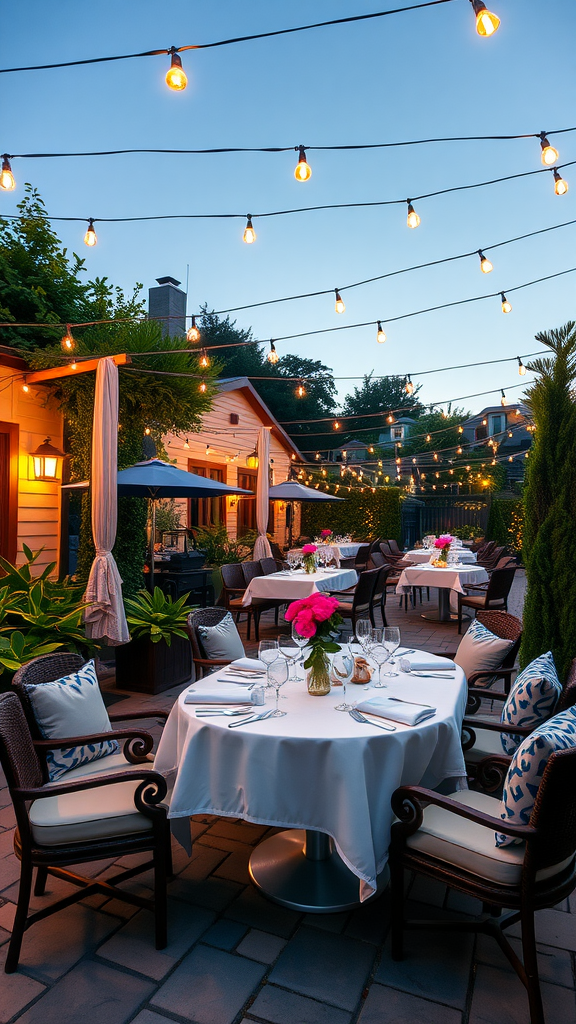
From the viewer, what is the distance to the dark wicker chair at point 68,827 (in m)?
2.03

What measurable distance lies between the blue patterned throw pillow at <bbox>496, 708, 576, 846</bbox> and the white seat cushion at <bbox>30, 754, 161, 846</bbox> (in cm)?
128

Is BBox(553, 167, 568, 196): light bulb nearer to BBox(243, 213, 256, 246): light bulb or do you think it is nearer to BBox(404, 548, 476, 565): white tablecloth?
BBox(243, 213, 256, 246): light bulb

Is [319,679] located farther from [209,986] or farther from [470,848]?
[209,986]

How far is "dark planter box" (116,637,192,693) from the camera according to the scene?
17.0 feet

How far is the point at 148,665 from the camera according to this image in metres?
5.21

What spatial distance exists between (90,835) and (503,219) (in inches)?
429

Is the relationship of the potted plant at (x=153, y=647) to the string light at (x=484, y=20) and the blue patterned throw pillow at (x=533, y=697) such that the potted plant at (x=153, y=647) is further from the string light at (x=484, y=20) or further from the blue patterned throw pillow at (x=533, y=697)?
the string light at (x=484, y=20)

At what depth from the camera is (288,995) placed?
1.88 metres

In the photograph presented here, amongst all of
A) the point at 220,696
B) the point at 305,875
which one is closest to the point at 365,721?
the point at 220,696

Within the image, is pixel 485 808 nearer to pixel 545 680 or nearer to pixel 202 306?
pixel 545 680

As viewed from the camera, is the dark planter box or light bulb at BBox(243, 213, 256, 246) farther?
the dark planter box

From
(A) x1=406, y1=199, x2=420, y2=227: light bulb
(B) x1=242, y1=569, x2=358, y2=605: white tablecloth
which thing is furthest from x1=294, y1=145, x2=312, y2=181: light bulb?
(B) x1=242, y1=569, x2=358, y2=605: white tablecloth

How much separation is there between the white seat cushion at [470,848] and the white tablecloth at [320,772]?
0.48ft

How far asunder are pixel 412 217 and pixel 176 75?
2150mm
